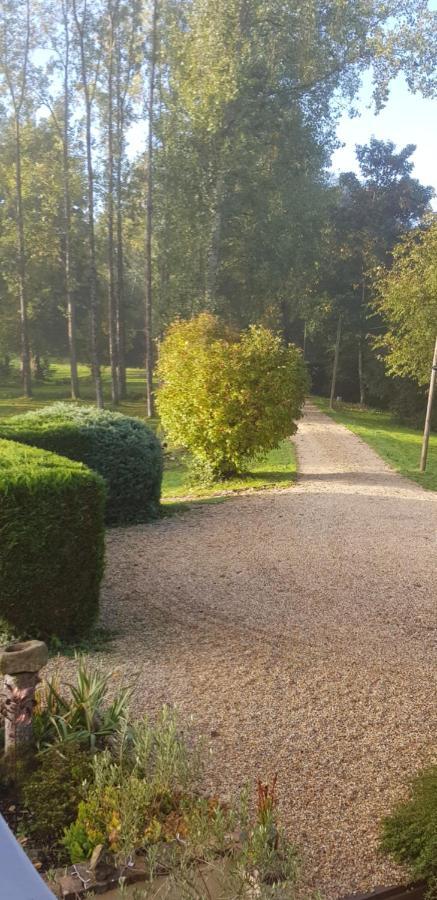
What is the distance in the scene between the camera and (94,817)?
3.09 metres

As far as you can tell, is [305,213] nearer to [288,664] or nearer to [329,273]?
[329,273]

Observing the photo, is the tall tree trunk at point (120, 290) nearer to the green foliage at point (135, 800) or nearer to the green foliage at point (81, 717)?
the green foliage at point (81, 717)

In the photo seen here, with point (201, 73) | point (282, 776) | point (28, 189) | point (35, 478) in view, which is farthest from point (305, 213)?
point (282, 776)

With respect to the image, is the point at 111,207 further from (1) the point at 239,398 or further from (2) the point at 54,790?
(2) the point at 54,790

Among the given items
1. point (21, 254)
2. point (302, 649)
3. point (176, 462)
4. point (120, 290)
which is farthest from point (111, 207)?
point (302, 649)

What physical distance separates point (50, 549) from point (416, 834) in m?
3.30

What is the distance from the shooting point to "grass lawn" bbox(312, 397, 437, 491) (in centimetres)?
1533

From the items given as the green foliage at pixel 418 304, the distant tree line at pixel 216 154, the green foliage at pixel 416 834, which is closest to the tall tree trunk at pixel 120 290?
the distant tree line at pixel 216 154

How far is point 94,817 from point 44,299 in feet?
114

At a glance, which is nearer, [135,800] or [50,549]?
[135,800]

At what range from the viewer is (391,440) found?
71.9 feet

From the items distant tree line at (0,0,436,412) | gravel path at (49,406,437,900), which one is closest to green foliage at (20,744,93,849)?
gravel path at (49,406,437,900)

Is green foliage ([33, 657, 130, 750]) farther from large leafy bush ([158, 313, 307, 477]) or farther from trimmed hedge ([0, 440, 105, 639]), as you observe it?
large leafy bush ([158, 313, 307, 477])

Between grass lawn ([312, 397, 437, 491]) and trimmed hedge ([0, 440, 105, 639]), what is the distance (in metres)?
8.61
